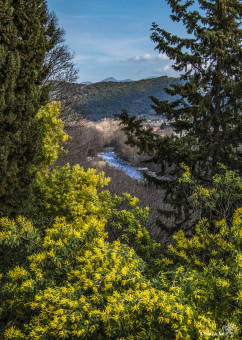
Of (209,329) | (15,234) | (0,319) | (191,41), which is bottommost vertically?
(0,319)

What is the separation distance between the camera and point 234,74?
6.52 metres

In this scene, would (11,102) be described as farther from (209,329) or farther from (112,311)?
(209,329)

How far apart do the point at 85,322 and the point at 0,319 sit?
2.53 m

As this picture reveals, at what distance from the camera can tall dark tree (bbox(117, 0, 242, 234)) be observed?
611cm

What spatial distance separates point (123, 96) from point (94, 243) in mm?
71582

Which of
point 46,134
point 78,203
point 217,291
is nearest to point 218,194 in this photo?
point 217,291

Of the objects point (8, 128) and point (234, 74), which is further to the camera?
point (234, 74)

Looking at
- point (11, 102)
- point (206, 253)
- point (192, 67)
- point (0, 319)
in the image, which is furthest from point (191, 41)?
point (0, 319)

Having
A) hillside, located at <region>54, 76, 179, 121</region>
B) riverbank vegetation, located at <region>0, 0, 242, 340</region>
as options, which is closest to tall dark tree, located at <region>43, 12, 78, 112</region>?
riverbank vegetation, located at <region>0, 0, 242, 340</region>

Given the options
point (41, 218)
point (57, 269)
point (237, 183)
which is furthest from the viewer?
point (41, 218)

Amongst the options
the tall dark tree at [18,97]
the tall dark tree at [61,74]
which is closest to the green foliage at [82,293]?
the tall dark tree at [18,97]

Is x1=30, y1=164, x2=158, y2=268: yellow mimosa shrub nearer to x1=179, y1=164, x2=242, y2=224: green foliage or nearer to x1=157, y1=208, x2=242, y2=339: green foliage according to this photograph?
x1=179, y1=164, x2=242, y2=224: green foliage

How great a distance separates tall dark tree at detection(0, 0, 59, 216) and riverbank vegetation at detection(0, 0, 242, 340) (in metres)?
0.02

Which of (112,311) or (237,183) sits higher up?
(237,183)
